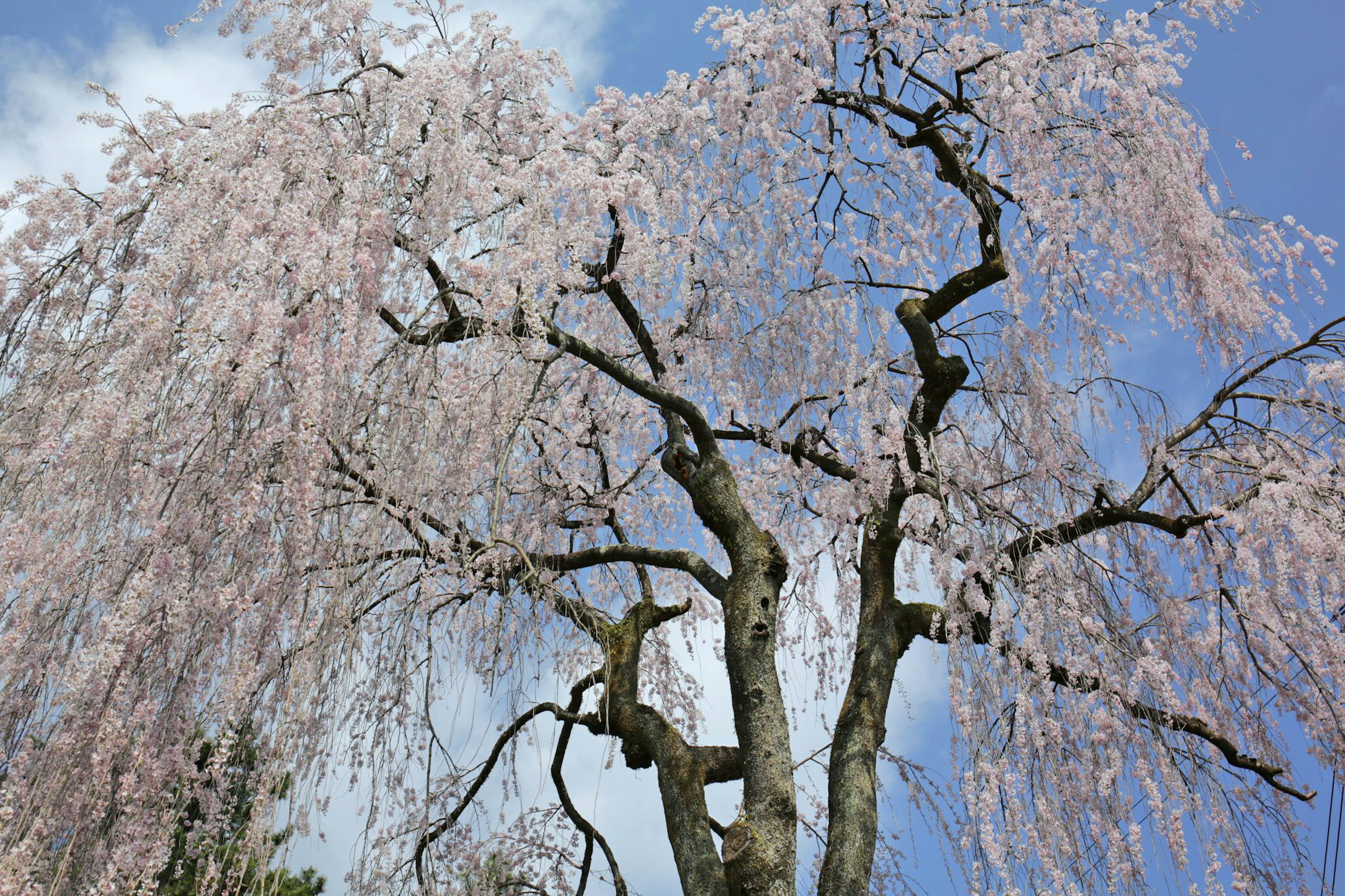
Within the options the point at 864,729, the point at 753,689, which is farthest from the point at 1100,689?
the point at 753,689

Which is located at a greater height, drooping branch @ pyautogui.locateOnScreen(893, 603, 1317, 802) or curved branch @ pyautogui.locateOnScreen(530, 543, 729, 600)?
curved branch @ pyautogui.locateOnScreen(530, 543, 729, 600)

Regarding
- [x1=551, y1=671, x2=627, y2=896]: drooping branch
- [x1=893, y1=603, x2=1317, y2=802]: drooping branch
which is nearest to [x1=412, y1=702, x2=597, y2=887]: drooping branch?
[x1=551, y1=671, x2=627, y2=896]: drooping branch

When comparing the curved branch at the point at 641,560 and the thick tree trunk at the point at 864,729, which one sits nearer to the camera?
the thick tree trunk at the point at 864,729

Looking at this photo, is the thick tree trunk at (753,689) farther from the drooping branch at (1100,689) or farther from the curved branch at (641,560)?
the drooping branch at (1100,689)

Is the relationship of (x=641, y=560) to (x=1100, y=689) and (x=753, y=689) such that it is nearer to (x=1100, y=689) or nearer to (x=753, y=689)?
(x=753, y=689)

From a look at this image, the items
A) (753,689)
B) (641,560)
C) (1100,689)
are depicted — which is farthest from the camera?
(641,560)

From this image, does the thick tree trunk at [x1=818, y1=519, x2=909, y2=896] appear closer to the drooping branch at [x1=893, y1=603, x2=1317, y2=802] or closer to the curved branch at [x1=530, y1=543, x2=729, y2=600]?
the drooping branch at [x1=893, y1=603, x2=1317, y2=802]

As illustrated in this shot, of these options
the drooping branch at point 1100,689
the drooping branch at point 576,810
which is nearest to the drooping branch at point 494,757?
→ the drooping branch at point 576,810

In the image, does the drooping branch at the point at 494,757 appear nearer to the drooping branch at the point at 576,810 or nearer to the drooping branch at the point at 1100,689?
the drooping branch at the point at 576,810

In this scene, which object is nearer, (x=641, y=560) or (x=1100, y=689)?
(x=1100, y=689)

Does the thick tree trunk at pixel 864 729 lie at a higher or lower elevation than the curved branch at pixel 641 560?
lower

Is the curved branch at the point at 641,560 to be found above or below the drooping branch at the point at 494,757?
above

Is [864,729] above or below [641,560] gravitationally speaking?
below

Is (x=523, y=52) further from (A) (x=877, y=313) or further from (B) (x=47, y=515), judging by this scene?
(B) (x=47, y=515)
